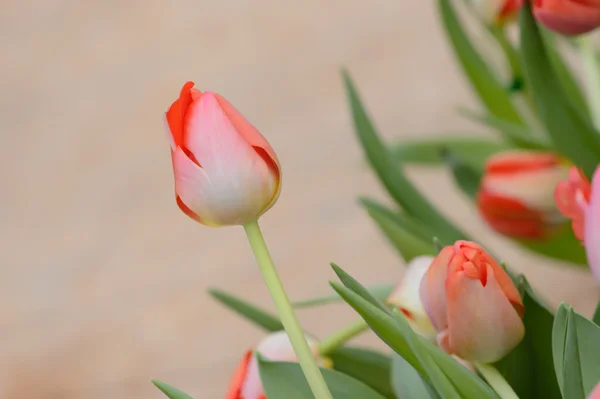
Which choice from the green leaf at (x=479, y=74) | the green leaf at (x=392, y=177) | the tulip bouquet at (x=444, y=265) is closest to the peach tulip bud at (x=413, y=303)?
the tulip bouquet at (x=444, y=265)

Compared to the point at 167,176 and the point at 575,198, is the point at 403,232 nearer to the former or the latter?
the point at 575,198

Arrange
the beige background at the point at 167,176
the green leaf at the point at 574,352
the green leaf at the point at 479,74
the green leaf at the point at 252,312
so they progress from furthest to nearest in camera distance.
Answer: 1. the beige background at the point at 167,176
2. the green leaf at the point at 479,74
3. the green leaf at the point at 252,312
4. the green leaf at the point at 574,352

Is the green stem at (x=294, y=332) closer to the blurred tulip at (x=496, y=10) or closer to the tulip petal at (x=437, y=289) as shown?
the tulip petal at (x=437, y=289)

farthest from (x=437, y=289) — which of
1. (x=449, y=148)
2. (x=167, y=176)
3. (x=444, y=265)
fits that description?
(x=167, y=176)

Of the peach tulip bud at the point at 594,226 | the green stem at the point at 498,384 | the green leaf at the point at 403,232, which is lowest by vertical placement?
the green stem at the point at 498,384

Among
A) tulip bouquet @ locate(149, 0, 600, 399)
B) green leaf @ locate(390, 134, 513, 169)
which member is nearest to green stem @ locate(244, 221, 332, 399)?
tulip bouquet @ locate(149, 0, 600, 399)

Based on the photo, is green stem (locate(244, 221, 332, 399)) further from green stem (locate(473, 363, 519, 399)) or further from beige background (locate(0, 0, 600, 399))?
beige background (locate(0, 0, 600, 399))

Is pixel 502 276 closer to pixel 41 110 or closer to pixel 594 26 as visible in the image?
pixel 594 26
